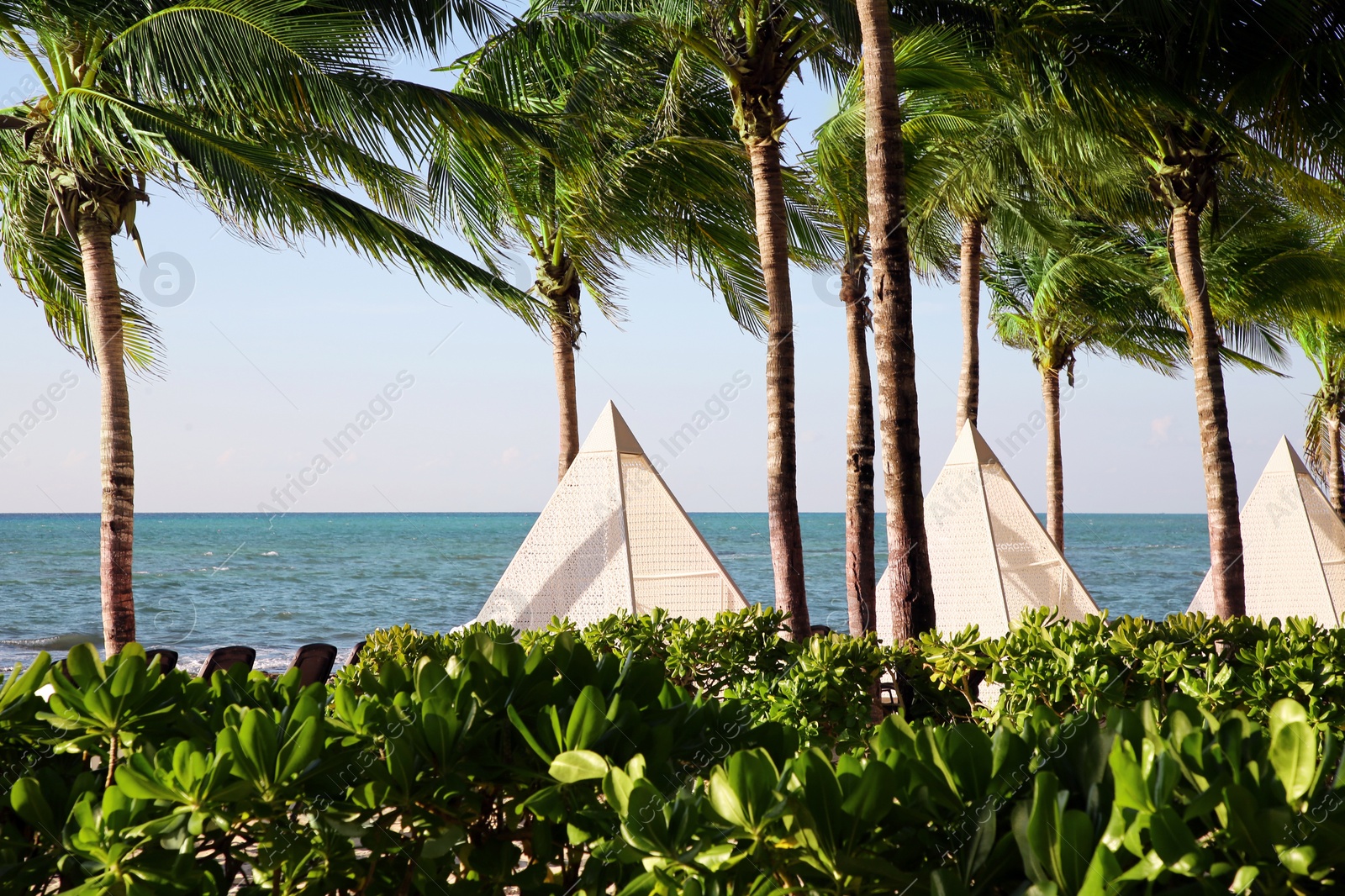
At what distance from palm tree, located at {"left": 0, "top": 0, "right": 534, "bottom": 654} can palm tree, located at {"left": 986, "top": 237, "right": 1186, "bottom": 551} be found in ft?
33.9

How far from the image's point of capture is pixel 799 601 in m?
7.42

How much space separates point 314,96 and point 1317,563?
37.2ft

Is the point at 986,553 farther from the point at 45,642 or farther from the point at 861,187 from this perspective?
the point at 45,642

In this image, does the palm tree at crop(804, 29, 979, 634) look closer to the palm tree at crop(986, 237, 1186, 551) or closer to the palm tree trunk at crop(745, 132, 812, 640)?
the palm tree trunk at crop(745, 132, 812, 640)

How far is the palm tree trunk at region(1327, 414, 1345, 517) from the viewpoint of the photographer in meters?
18.2

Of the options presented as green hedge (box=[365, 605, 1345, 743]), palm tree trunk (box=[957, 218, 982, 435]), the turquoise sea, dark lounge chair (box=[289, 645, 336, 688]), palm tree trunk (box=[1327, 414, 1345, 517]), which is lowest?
the turquoise sea

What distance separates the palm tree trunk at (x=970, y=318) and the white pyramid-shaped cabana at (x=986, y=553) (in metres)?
3.34

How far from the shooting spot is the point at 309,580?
3800 centimetres

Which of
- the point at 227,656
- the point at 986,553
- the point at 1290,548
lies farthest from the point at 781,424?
the point at 1290,548

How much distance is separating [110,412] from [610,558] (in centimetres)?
384

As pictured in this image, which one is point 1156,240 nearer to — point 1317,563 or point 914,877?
point 1317,563

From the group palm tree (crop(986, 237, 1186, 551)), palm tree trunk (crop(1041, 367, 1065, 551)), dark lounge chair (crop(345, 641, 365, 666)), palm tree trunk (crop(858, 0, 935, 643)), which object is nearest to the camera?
palm tree trunk (crop(858, 0, 935, 643))

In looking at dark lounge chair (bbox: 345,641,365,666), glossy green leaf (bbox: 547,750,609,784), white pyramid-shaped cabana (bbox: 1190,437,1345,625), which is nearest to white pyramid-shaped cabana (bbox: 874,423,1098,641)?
white pyramid-shaped cabana (bbox: 1190,437,1345,625)

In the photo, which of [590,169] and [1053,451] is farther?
[1053,451]
